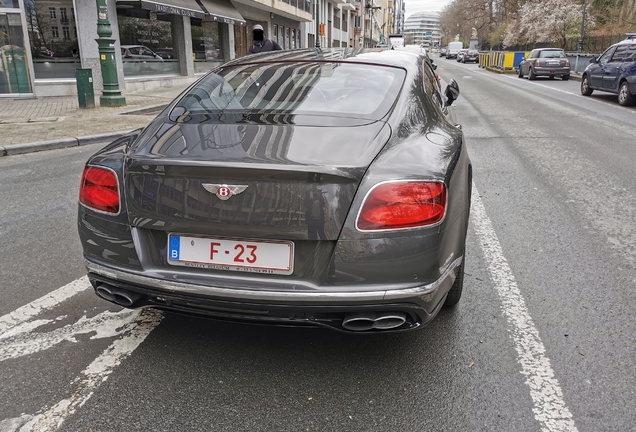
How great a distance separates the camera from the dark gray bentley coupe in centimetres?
232

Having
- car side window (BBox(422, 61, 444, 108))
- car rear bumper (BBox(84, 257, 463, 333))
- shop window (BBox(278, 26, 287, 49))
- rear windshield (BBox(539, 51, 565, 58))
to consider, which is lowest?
car rear bumper (BBox(84, 257, 463, 333))

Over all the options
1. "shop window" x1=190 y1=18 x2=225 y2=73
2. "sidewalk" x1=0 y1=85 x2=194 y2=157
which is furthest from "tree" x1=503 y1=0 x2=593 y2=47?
"sidewalk" x1=0 y1=85 x2=194 y2=157

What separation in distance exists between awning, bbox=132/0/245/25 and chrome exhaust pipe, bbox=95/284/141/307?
1733 centimetres

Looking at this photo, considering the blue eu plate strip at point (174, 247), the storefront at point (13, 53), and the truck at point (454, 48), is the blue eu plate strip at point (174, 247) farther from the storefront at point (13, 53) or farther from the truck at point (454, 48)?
the truck at point (454, 48)

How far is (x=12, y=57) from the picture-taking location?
14977mm

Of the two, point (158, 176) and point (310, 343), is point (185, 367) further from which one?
point (158, 176)

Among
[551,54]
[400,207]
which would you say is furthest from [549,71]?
[400,207]

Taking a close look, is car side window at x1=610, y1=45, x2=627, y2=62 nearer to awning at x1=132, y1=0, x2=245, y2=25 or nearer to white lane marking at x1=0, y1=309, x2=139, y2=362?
awning at x1=132, y1=0, x2=245, y2=25

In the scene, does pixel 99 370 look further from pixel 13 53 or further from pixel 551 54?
pixel 551 54

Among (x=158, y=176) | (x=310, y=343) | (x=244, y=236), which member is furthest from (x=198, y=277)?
(x=310, y=343)

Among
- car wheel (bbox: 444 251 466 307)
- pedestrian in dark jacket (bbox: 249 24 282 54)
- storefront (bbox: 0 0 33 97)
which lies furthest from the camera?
storefront (bbox: 0 0 33 97)

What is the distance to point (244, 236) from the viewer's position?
93.3 inches

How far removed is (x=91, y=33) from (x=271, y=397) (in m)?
17.0

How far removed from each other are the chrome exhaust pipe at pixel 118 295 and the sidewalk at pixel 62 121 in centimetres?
696
